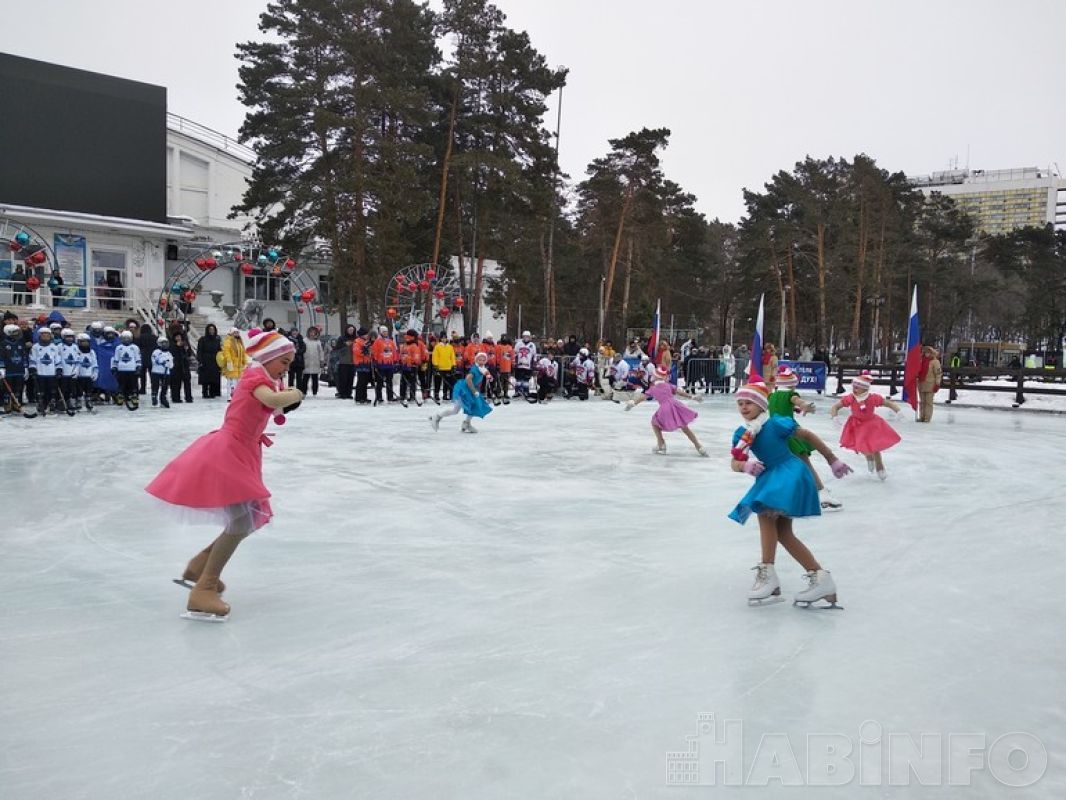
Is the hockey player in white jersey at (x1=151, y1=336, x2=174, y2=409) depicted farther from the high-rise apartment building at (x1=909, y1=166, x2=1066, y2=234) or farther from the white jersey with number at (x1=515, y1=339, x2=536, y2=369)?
the high-rise apartment building at (x1=909, y1=166, x2=1066, y2=234)

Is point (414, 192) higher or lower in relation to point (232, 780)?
higher

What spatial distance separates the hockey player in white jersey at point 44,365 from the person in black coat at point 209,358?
12.4ft

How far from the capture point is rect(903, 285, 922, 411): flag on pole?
56.0ft

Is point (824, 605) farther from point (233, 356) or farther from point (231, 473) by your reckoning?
point (233, 356)

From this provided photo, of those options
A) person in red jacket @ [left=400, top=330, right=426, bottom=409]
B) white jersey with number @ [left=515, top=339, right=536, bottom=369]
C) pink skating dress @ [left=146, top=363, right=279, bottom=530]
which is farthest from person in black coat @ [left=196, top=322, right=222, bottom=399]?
pink skating dress @ [left=146, top=363, right=279, bottom=530]

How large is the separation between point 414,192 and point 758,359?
67.6ft

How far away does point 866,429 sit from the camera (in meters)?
9.94

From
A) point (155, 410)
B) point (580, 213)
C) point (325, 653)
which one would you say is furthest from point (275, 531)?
point (580, 213)

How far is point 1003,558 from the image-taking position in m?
6.38

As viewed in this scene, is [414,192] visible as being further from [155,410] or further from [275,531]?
[275,531]

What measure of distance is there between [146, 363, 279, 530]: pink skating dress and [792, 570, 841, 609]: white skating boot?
3.24 meters

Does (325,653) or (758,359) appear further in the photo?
(758,359)

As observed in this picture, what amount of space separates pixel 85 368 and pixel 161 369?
1620mm

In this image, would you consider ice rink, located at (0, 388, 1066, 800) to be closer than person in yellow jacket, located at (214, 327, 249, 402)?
Yes
